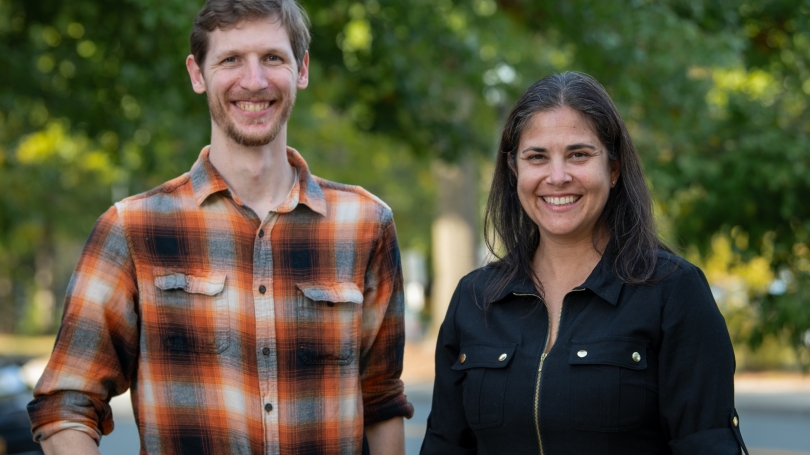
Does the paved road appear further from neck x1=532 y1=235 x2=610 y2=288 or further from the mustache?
the mustache

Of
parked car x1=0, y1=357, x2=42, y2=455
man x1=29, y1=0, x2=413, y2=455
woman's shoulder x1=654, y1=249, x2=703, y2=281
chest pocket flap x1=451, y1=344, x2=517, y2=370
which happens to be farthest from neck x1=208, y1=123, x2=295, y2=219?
parked car x1=0, y1=357, x2=42, y2=455

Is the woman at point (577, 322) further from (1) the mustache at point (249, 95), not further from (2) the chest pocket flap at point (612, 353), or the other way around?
(1) the mustache at point (249, 95)

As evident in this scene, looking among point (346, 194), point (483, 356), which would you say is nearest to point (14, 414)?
point (346, 194)

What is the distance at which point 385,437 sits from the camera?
327cm

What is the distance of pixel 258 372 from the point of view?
295 centimetres

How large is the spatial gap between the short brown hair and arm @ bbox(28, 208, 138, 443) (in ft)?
1.94

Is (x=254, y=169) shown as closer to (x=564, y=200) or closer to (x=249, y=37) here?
(x=249, y=37)

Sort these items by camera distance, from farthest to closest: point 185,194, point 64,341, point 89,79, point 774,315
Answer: point 89,79
point 774,315
point 185,194
point 64,341

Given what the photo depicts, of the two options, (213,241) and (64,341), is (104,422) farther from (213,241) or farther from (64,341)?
(213,241)

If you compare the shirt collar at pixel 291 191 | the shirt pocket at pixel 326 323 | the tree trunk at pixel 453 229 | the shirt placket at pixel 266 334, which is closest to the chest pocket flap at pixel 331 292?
the shirt pocket at pixel 326 323

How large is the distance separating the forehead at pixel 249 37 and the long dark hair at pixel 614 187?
0.73m

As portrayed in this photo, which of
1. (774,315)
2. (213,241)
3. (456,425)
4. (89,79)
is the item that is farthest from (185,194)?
(89,79)

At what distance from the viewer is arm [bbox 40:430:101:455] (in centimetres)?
280

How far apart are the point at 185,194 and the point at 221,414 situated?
664mm
